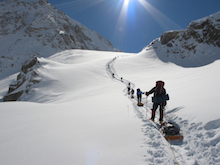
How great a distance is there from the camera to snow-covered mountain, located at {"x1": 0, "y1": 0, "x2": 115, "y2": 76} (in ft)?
203

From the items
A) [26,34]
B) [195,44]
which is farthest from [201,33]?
[26,34]

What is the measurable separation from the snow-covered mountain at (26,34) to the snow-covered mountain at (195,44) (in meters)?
53.6

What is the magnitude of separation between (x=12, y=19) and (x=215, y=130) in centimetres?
11563

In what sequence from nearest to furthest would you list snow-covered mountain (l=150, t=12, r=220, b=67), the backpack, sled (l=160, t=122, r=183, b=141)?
sled (l=160, t=122, r=183, b=141), the backpack, snow-covered mountain (l=150, t=12, r=220, b=67)

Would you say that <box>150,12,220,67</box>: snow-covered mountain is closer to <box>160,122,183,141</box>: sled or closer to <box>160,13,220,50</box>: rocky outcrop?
<box>160,13,220,50</box>: rocky outcrop

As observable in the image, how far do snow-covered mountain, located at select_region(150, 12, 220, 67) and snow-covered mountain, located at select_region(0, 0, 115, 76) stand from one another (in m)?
53.6

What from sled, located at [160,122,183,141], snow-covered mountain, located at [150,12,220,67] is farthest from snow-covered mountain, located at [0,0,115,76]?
sled, located at [160,122,183,141]

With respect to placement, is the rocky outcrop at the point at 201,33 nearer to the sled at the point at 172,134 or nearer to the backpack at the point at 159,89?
the backpack at the point at 159,89

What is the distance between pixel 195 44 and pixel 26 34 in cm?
8522

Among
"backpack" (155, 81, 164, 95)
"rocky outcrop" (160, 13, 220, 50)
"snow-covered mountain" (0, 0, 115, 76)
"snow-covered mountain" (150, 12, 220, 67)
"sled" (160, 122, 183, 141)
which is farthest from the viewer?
"snow-covered mountain" (0, 0, 115, 76)

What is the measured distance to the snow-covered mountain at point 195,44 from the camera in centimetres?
3312

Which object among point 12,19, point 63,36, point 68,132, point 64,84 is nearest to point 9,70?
point 63,36

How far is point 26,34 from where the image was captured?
252 feet

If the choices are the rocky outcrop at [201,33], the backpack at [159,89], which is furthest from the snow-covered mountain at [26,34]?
the backpack at [159,89]
